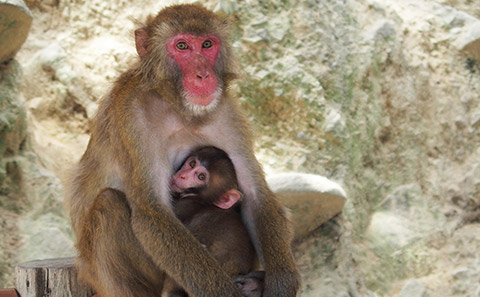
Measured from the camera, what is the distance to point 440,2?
258 inches

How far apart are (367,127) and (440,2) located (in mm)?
1779

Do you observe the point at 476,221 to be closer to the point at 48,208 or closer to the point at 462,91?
the point at 462,91

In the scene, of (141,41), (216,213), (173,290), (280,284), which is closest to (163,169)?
(216,213)

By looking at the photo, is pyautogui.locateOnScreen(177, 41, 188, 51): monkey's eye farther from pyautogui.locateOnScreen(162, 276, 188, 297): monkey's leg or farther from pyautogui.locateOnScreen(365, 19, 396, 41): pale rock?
pyautogui.locateOnScreen(365, 19, 396, 41): pale rock

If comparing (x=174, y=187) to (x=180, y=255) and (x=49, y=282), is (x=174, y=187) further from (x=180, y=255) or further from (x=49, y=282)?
(x=49, y=282)

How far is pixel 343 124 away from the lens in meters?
5.62

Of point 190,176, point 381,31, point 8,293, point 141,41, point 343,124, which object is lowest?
point 8,293

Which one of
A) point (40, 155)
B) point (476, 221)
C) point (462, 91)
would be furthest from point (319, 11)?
point (40, 155)

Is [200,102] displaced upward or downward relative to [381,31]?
upward

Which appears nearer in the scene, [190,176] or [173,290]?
[173,290]

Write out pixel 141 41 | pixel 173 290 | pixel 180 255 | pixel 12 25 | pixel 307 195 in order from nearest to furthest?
pixel 180 255
pixel 173 290
pixel 141 41
pixel 307 195
pixel 12 25

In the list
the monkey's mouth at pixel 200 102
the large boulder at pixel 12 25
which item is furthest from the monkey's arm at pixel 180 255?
the large boulder at pixel 12 25

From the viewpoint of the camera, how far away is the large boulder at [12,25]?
4949mm

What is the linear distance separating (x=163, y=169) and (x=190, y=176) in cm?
20
